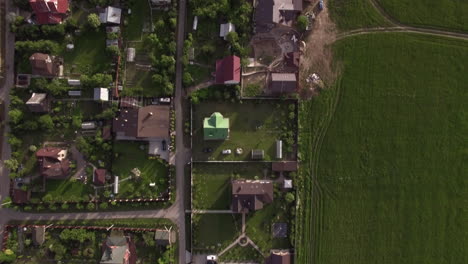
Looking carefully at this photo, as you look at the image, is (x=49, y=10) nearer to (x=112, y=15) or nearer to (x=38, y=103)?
(x=112, y=15)

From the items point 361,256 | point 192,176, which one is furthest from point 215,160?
point 361,256

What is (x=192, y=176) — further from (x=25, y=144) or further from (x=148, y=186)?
(x=25, y=144)

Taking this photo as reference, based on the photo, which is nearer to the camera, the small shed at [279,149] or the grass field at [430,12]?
the small shed at [279,149]

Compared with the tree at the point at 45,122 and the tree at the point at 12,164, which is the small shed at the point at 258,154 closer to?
the tree at the point at 45,122

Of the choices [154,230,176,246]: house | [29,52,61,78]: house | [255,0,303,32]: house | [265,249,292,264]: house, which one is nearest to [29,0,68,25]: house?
[29,52,61,78]: house

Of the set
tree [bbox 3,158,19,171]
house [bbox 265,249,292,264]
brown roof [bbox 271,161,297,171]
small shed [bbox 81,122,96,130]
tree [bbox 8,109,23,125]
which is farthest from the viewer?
brown roof [bbox 271,161,297,171]

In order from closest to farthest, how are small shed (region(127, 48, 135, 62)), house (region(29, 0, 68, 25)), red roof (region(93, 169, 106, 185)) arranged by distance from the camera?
house (region(29, 0, 68, 25)) → red roof (region(93, 169, 106, 185)) → small shed (region(127, 48, 135, 62))

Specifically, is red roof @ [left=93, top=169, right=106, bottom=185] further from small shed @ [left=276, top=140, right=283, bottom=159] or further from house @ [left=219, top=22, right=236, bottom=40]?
house @ [left=219, top=22, right=236, bottom=40]

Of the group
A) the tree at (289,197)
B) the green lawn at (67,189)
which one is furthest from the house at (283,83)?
the green lawn at (67,189)
